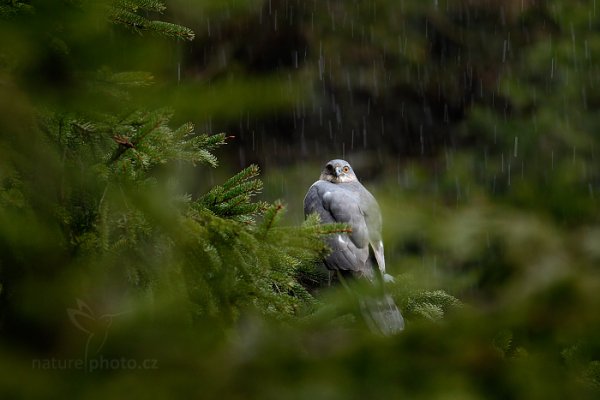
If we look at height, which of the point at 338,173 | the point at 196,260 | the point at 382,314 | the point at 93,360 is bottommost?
the point at 338,173

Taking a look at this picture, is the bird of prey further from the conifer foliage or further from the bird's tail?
the conifer foliage

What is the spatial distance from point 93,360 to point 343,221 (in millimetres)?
2824

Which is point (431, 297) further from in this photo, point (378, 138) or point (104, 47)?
point (378, 138)

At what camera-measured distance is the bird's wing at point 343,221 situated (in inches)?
131

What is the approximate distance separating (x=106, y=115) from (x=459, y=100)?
763 cm

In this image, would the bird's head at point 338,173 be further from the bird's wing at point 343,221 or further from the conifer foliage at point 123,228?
the conifer foliage at point 123,228

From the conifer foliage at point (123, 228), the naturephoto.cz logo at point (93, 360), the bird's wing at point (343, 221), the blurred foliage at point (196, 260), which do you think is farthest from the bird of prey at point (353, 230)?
the naturephoto.cz logo at point (93, 360)

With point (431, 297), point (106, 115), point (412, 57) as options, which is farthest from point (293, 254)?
point (412, 57)

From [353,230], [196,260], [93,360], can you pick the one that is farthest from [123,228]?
[353,230]

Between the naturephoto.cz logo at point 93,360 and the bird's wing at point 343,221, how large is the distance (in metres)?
2.36

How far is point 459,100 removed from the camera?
8.30 metres

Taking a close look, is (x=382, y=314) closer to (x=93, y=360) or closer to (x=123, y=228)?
(x=123, y=228)

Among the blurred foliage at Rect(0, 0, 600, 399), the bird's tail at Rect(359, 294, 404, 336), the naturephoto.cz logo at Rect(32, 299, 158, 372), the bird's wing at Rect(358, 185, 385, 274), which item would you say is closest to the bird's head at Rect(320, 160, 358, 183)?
the bird's wing at Rect(358, 185, 385, 274)

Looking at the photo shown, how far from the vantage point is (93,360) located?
67cm
